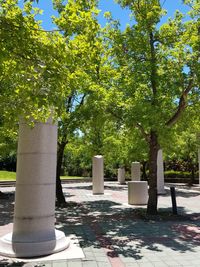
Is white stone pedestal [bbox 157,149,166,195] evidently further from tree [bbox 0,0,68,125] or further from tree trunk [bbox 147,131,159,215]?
tree [bbox 0,0,68,125]

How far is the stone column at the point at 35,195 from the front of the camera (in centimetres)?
826

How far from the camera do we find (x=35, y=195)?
8.49 meters

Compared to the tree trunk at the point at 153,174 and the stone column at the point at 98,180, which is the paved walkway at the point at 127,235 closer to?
the tree trunk at the point at 153,174

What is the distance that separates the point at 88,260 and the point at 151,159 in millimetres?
7320

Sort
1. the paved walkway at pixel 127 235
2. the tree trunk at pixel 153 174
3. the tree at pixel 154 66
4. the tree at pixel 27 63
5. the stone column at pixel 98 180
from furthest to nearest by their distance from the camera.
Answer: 1. the stone column at pixel 98 180
2. the tree trunk at pixel 153 174
3. the tree at pixel 154 66
4. the paved walkway at pixel 127 235
5. the tree at pixel 27 63

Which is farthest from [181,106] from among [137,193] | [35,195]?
[35,195]

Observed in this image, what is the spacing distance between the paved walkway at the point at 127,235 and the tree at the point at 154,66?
169cm

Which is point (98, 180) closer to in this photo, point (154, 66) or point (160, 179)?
point (160, 179)

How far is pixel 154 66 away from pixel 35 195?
7258 mm

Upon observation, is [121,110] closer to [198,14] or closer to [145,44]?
[145,44]

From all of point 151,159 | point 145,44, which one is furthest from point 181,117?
point 145,44

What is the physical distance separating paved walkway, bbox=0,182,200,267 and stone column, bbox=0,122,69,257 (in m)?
0.72

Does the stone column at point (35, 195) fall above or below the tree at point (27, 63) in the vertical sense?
below

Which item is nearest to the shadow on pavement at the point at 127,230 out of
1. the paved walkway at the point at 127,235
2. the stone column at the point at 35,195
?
the paved walkway at the point at 127,235
